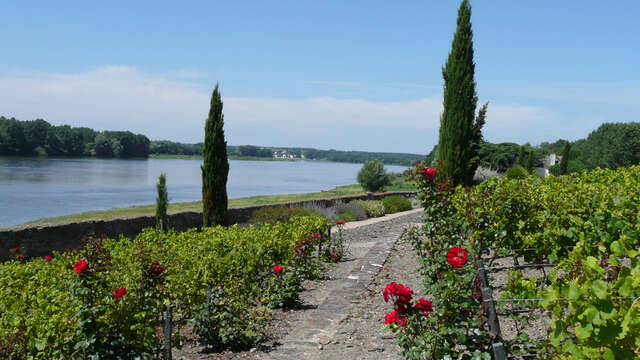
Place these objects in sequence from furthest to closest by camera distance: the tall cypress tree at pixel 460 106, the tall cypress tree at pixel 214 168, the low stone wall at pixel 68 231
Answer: the tall cypress tree at pixel 214 168 → the tall cypress tree at pixel 460 106 → the low stone wall at pixel 68 231

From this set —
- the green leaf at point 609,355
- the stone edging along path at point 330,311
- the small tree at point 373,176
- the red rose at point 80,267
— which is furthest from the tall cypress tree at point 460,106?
the small tree at point 373,176

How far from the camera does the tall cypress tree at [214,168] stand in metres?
14.8

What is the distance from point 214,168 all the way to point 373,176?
22.1 metres

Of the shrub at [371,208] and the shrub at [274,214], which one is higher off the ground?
the shrub at [274,214]

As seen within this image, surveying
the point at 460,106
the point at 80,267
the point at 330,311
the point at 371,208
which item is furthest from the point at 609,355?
the point at 371,208

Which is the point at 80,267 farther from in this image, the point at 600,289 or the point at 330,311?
the point at 600,289

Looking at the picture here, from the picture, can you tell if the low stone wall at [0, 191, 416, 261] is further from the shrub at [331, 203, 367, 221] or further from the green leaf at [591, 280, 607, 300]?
the green leaf at [591, 280, 607, 300]

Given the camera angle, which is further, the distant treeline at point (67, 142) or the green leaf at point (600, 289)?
the distant treeline at point (67, 142)

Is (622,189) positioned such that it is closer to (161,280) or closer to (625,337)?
(625,337)

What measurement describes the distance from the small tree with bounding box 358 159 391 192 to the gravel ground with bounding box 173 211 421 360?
26.7 m

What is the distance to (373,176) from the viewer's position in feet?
117

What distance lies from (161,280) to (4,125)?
292 feet

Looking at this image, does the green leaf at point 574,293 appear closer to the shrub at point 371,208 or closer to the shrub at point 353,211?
the shrub at point 353,211

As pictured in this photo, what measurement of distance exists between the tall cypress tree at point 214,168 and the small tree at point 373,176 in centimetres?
2167
